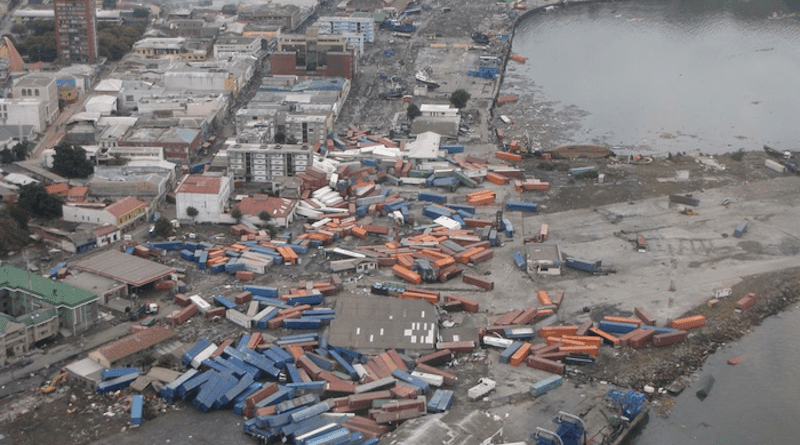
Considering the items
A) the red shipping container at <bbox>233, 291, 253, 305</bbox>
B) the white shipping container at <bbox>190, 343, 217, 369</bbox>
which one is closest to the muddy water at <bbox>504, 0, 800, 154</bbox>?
the red shipping container at <bbox>233, 291, 253, 305</bbox>

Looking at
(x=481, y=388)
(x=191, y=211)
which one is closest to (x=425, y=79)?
(x=191, y=211)

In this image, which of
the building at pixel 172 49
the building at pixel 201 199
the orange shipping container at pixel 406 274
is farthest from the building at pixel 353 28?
the orange shipping container at pixel 406 274

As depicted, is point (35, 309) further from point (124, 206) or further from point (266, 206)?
point (266, 206)

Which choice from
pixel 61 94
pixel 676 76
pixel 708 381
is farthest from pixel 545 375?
pixel 676 76

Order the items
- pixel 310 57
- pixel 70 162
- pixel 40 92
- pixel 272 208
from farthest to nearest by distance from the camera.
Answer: pixel 310 57, pixel 40 92, pixel 70 162, pixel 272 208

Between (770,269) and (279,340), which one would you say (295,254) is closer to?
(279,340)

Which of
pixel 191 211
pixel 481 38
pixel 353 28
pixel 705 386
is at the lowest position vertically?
pixel 705 386

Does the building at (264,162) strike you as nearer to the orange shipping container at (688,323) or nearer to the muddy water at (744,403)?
the orange shipping container at (688,323)

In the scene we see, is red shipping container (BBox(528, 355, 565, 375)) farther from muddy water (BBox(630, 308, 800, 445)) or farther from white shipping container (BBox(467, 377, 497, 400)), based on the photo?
muddy water (BBox(630, 308, 800, 445))
